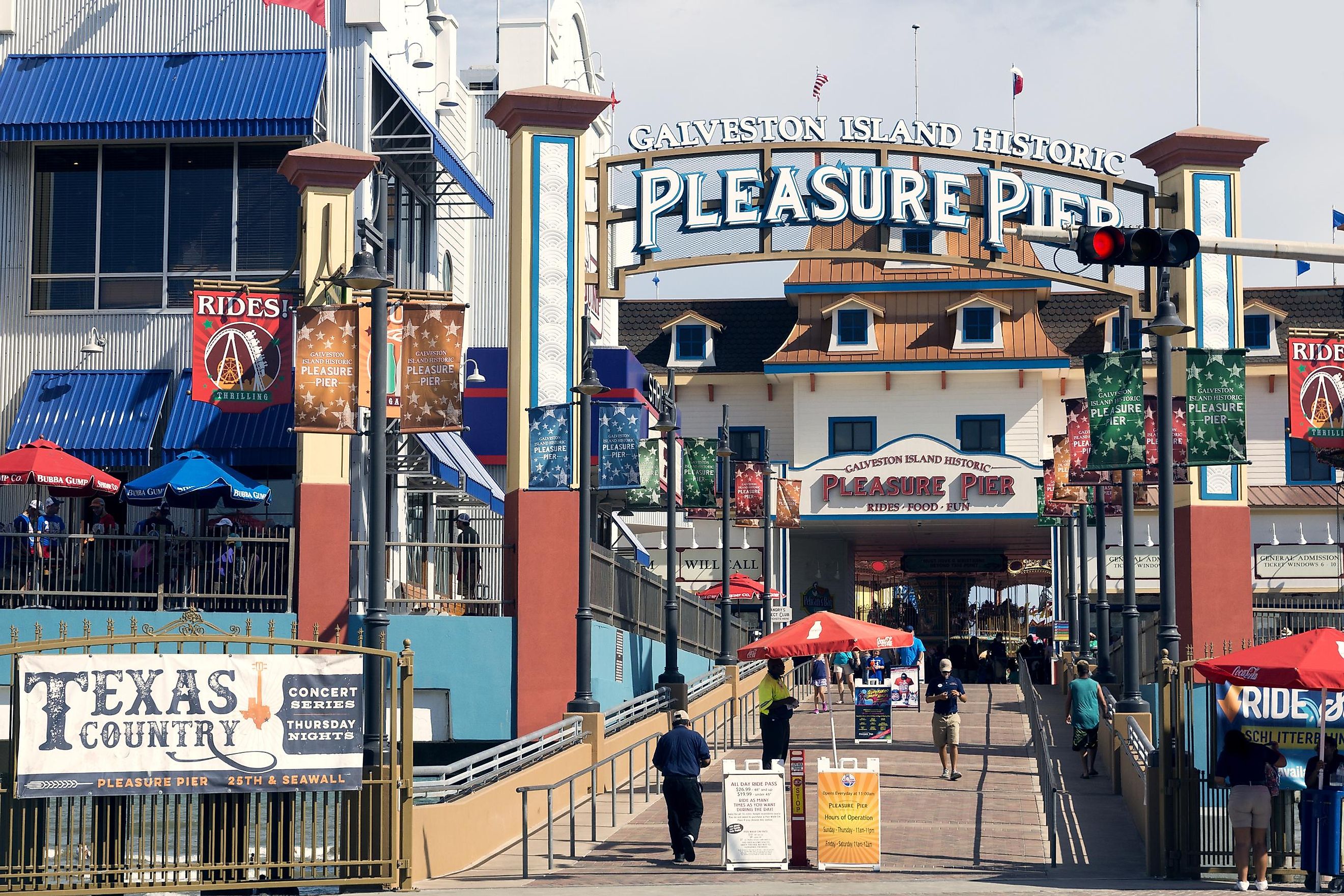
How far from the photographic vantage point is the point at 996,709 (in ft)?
116

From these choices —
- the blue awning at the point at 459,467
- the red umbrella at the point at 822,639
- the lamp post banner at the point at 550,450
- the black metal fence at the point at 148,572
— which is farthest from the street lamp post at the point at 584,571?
the black metal fence at the point at 148,572

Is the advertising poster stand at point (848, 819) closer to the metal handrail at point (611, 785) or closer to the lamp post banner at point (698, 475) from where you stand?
the metal handrail at point (611, 785)

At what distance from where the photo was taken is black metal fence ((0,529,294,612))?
958 inches

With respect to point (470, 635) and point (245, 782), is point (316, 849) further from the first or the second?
point (470, 635)

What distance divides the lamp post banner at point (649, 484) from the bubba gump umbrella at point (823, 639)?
9651 mm

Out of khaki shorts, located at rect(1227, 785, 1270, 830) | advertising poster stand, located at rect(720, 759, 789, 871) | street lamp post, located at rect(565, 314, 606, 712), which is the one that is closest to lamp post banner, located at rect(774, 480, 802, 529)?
street lamp post, located at rect(565, 314, 606, 712)

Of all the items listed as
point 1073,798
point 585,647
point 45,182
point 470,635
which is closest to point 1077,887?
point 1073,798

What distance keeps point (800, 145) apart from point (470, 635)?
935 cm

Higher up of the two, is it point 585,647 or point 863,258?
point 863,258

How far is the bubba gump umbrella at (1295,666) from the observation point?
15.7 metres

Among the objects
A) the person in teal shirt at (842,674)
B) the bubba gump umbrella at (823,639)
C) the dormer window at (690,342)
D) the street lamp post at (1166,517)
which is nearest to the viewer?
the street lamp post at (1166,517)

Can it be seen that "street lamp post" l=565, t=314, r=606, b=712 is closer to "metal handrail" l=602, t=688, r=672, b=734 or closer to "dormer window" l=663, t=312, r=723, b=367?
"metal handrail" l=602, t=688, r=672, b=734

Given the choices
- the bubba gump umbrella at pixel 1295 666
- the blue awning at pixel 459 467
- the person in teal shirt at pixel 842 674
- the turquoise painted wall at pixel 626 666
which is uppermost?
the blue awning at pixel 459 467

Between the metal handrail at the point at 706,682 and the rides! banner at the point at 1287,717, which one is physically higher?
the rides! banner at the point at 1287,717
